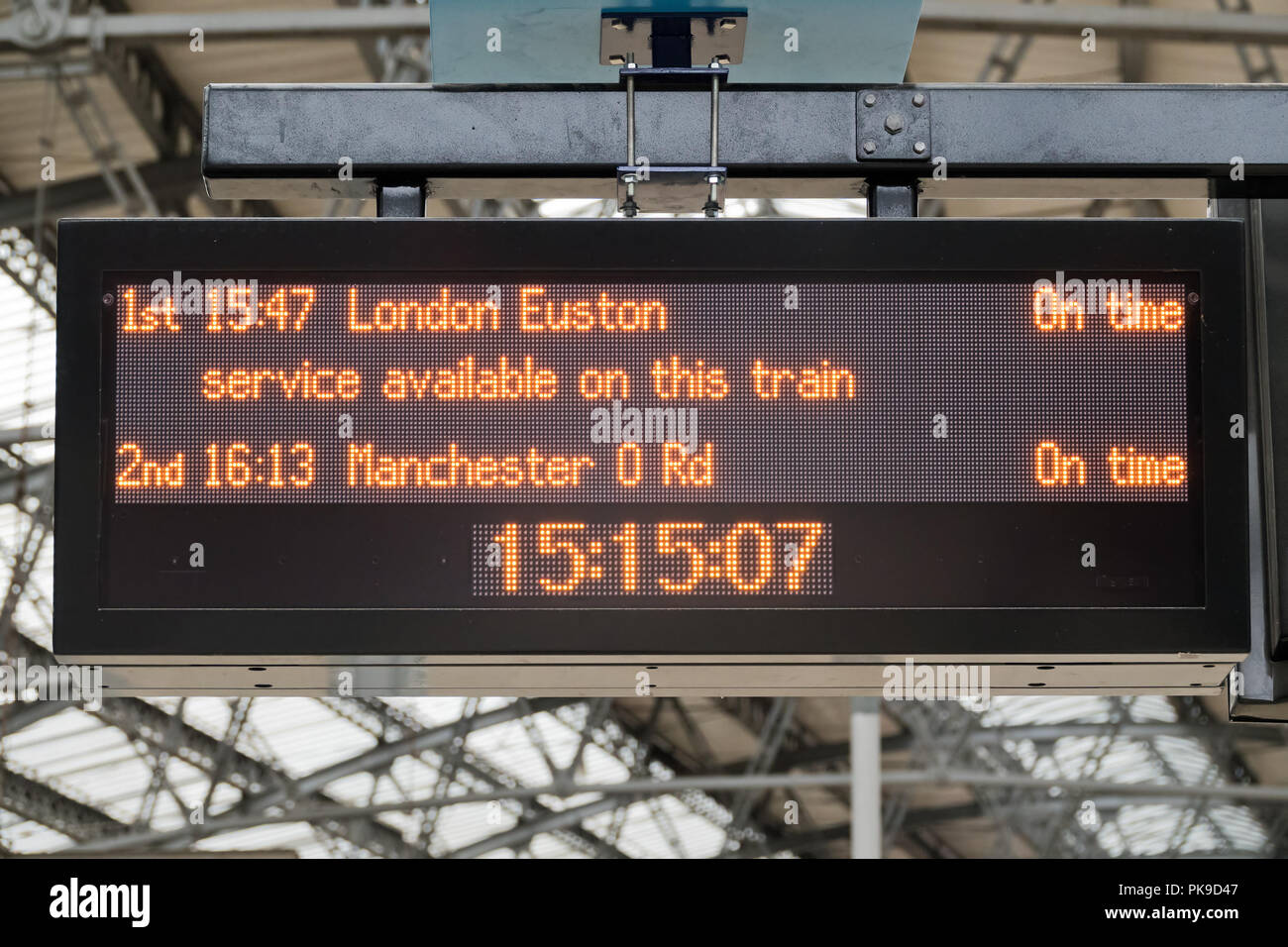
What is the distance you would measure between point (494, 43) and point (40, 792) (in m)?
19.2

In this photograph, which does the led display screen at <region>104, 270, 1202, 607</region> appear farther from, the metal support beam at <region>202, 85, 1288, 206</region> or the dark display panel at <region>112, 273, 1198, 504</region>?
the metal support beam at <region>202, 85, 1288, 206</region>

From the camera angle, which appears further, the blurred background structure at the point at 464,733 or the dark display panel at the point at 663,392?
the blurred background structure at the point at 464,733

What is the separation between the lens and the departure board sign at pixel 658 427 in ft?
9.47

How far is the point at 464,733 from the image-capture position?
17609mm

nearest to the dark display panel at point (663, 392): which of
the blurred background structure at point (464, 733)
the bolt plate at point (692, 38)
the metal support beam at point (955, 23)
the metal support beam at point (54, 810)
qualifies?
the bolt plate at point (692, 38)

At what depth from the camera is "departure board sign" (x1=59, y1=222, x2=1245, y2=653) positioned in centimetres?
289

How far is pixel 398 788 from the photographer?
842 inches

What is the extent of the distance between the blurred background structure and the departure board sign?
17.1 feet

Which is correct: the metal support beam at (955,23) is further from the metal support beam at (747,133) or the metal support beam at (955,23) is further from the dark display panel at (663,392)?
the dark display panel at (663,392)

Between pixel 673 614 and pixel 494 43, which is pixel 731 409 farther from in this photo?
pixel 494 43

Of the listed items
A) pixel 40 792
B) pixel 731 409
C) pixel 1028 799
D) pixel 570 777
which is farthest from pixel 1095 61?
pixel 40 792

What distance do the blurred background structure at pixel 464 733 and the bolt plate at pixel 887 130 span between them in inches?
205
